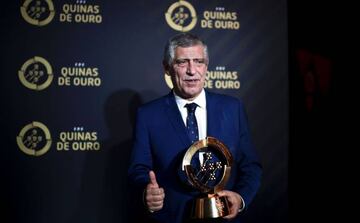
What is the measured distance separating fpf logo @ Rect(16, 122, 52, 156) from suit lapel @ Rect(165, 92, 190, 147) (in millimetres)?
897

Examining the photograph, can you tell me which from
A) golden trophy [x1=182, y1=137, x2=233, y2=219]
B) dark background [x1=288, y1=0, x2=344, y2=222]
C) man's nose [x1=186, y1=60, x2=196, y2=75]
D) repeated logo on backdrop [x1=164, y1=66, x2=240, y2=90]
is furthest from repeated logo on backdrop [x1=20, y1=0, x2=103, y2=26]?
dark background [x1=288, y1=0, x2=344, y2=222]

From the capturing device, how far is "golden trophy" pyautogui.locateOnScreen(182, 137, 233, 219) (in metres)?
1.61

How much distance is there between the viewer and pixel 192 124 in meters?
1.80

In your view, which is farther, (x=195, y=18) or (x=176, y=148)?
(x=195, y=18)

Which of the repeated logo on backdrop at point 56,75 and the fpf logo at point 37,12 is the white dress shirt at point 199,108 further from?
the fpf logo at point 37,12

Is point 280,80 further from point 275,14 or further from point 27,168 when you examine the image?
point 27,168

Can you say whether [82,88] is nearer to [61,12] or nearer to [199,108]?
[61,12]

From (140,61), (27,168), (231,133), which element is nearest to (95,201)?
(27,168)

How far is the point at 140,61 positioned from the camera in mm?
2521

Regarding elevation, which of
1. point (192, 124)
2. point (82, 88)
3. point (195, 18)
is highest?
point (195, 18)

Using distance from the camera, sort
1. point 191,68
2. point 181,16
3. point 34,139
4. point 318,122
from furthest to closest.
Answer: point 318,122 < point 181,16 < point 34,139 < point 191,68

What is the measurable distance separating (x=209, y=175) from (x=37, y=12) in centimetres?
146

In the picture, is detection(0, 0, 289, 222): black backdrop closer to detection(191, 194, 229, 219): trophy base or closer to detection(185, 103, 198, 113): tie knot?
detection(185, 103, 198, 113): tie knot

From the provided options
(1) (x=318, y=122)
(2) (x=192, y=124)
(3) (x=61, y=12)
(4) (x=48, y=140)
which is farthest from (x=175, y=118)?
(1) (x=318, y=122)
